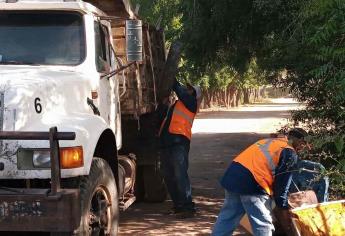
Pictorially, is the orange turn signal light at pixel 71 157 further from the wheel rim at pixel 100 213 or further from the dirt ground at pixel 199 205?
the dirt ground at pixel 199 205

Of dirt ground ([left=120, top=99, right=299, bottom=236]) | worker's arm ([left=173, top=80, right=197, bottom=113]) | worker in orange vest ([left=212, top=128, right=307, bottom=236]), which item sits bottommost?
dirt ground ([left=120, top=99, right=299, bottom=236])

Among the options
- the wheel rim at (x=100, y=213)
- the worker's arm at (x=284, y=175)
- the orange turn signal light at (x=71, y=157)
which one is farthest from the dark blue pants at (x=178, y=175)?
the orange turn signal light at (x=71, y=157)

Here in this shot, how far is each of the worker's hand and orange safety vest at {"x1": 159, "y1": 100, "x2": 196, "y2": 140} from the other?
234 cm

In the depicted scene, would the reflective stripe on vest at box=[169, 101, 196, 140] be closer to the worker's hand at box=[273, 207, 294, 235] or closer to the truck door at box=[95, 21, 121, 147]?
the truck door at box=[95, 21, 121, 147]

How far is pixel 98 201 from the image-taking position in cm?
530

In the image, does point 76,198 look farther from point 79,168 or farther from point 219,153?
point 219,153

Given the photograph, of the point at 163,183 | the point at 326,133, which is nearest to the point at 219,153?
the point at 163,183

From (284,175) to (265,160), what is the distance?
0.23m

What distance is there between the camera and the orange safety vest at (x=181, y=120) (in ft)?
26.7

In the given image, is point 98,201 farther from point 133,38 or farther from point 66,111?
point 133,38

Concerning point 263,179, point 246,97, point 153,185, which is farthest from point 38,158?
point 246,97

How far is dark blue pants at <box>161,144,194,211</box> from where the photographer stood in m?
8.00

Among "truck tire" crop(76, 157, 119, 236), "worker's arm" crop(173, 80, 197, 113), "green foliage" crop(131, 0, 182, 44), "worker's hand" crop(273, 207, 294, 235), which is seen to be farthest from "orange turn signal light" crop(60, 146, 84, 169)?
"green foliage" crop(131, 0, 182, 44)

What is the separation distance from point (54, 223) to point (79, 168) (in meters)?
0.54
